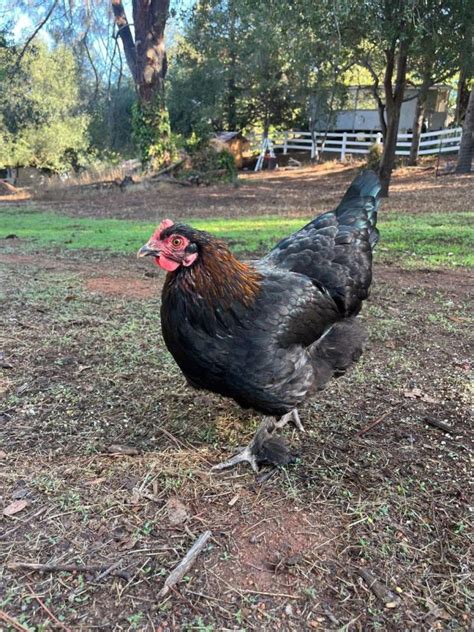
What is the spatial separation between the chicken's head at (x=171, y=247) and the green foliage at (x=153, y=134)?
61.1 feet

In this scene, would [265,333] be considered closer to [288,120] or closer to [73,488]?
[73,488]

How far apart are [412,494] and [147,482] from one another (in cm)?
139

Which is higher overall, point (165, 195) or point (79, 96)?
point (79, 96)

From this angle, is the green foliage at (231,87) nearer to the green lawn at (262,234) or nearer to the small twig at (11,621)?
the green lawn at (262,234)

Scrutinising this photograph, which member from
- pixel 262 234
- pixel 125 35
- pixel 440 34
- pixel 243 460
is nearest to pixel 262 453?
pixel 243 460

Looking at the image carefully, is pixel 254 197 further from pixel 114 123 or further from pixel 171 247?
pixel 171 247

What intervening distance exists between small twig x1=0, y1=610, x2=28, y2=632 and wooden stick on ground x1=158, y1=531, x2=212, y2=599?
52 centimetres

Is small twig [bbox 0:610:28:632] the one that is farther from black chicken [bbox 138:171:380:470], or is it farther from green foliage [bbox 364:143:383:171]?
green foliage [bbox 364:143:383:171]

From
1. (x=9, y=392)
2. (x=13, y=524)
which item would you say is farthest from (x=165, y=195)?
(x=13, y=524)

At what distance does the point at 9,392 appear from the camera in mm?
3336

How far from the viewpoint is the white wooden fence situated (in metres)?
21.4

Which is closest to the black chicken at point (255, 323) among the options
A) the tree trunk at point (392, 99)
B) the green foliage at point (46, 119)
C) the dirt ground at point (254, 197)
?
the dirt ground at point (254, 197)

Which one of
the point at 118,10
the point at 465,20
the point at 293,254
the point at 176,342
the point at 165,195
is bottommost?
the point at 165,195

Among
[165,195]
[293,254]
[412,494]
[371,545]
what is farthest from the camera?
[165,195]
